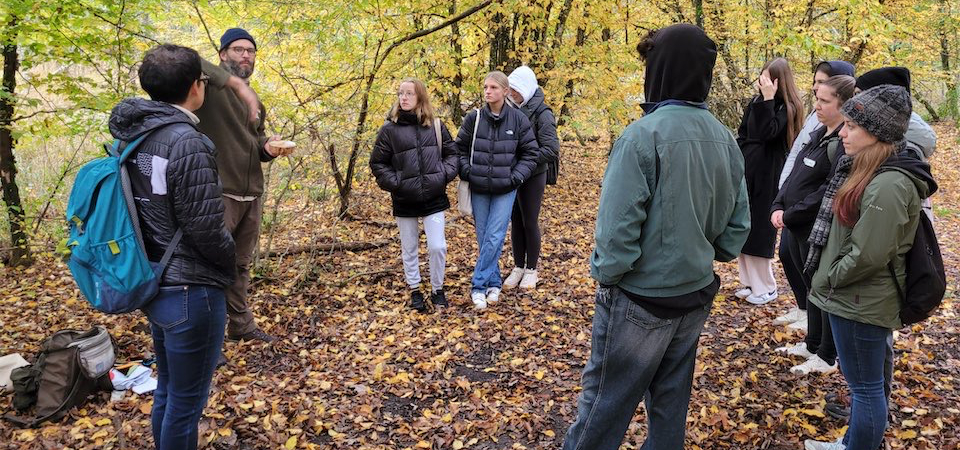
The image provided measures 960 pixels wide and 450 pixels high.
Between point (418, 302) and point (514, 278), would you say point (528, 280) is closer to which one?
point (514, 278)

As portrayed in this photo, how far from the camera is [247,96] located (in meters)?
3.84

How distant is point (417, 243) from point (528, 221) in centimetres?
116

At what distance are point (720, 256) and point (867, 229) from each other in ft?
2.11

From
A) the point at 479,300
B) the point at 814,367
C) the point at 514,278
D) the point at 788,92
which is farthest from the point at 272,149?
the point at 814,367

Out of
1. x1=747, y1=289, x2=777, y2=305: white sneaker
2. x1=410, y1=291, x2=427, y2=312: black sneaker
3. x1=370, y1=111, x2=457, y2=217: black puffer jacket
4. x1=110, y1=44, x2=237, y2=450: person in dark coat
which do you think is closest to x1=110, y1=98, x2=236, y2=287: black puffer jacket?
x1=110, y1=44, x2=237, y2=450: person in dark coat

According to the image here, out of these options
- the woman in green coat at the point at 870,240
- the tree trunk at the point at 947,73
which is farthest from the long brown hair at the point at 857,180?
the tree trunk at the point at 947,73

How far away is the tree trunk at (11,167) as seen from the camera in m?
5.30

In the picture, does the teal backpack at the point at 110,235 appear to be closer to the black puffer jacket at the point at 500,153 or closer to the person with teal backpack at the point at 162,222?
the person with teal backpack at the point at 162,222

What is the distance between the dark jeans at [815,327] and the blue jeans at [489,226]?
2287 millimetres

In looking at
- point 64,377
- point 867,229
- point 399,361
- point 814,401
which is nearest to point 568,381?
point 399,361

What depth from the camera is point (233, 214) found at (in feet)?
13.0

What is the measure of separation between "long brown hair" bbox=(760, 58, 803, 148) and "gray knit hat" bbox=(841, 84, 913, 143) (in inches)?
79.2

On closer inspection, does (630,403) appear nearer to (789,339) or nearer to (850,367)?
(850,367)

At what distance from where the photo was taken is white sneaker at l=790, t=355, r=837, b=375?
12.7 ft
